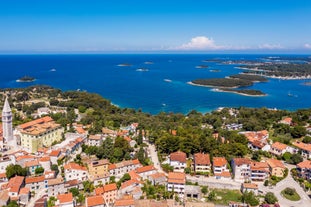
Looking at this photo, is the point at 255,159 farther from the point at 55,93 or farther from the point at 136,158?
the point at 55,93

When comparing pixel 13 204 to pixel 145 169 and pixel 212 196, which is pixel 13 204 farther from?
pixel 212 196

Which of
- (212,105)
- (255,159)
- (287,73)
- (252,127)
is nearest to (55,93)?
(212,105)

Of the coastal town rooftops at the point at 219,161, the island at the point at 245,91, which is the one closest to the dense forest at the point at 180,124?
the coastal town rooftops at the point at 219,161

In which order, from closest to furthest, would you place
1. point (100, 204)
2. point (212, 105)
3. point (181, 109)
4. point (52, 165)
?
point (100, 204) < point (52, 165) < point (181, 109) < point (212, 105)

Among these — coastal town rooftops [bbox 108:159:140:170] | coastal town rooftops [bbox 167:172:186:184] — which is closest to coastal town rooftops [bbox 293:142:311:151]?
coastal town rooftops [bbox 167:172:186:184]

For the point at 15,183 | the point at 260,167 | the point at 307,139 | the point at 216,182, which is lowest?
the point at 216,182

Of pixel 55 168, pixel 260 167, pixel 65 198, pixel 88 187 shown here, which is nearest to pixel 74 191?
pixel 88 187

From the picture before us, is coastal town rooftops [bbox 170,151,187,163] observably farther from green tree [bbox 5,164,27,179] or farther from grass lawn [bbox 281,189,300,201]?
green tree [bbox 5,164,27,179]
